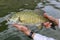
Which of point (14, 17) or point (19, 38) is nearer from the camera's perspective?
point (19, 38)

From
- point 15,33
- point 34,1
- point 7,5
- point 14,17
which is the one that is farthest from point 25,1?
point 15,33

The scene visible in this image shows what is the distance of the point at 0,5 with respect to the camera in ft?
27.7

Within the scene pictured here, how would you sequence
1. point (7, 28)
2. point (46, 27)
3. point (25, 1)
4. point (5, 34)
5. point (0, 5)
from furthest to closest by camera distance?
1. point (25, 1)
2. point (0, 5)
3. point (7, 28)
4. point (5, 34)
5. point (46, 27)

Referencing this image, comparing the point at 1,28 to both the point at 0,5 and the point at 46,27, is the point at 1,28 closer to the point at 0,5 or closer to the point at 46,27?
the point at 46,27

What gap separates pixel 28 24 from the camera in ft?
19.0

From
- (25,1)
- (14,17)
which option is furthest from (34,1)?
(14,17)

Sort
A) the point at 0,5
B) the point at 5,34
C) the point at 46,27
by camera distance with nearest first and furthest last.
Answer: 1. the point at 46,27
2. the point at 5,34
3. the point at 0,5

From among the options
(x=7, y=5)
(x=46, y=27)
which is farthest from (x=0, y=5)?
(x=46, y=27)

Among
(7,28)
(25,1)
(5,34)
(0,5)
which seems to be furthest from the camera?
(25,1)

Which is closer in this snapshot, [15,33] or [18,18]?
[15,33]

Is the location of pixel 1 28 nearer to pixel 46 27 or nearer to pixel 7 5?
pixel 46 27

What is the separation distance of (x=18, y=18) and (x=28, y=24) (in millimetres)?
369

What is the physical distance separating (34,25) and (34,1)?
378 centimetres

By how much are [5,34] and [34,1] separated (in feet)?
14.6
